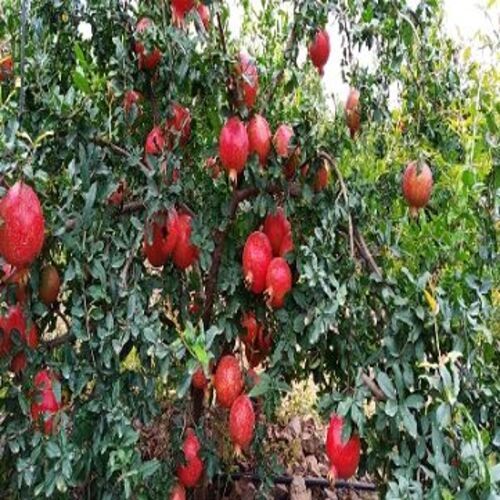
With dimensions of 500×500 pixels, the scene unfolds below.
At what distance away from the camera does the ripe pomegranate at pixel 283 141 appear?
161 cm

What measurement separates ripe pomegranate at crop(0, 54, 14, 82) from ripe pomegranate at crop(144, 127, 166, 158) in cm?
40

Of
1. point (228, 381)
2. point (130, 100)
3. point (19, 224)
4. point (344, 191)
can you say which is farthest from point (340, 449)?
point (130, 100)

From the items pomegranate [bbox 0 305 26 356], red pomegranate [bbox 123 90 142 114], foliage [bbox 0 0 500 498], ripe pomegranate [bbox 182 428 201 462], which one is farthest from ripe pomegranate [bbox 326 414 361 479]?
red pomegranate [bbox 123 90 142 114]

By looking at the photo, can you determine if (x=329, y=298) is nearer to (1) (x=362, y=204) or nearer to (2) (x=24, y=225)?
(1) (x=362, y=204)

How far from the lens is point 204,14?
172 cm

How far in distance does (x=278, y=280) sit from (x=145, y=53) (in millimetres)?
545

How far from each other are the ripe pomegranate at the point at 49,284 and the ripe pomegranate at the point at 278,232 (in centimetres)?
44

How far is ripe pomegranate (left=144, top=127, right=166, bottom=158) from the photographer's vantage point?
5.44 feet

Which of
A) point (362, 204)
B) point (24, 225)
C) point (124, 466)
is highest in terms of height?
point (24, 225)

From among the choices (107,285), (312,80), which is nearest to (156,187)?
(107,285)

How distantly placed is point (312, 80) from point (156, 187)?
813 mm

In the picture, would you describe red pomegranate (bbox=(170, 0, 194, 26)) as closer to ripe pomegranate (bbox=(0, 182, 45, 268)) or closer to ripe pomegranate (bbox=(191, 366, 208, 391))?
ripe pomegranate (bbox=(0, 182, 45, 268))

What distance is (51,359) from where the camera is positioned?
1615 millimetres

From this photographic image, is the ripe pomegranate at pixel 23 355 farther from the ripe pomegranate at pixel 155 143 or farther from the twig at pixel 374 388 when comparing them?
the twig at pixel 374 388
